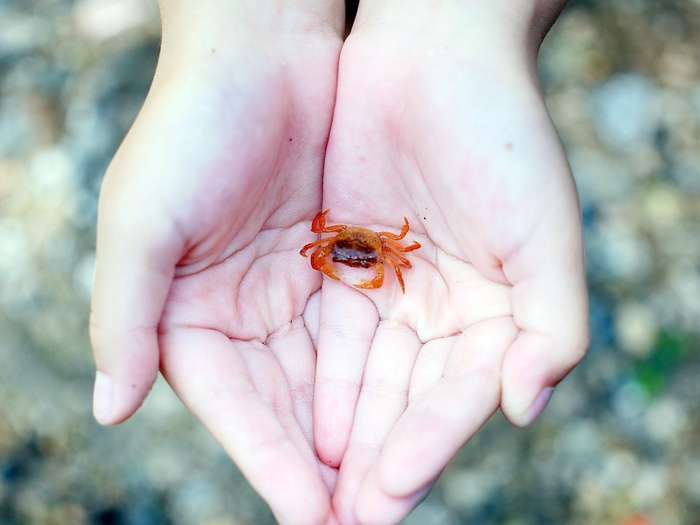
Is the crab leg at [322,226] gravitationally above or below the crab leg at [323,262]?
above

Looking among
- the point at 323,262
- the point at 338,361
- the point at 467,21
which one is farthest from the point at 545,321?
the point at 467,21

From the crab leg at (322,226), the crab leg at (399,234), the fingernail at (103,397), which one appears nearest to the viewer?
the fingernail at (103,397)

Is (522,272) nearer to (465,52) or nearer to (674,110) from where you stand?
(465,52)

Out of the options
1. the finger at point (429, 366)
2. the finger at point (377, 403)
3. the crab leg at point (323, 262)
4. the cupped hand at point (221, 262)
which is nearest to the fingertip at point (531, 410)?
the finger at point (429, 366)

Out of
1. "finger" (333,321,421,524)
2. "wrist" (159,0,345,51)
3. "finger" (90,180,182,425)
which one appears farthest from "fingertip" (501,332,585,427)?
"wrist" (159,0,345,51)

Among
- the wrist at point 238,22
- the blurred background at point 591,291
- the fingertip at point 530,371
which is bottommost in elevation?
the blurred background at point 591,291

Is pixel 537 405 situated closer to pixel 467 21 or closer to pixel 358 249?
pixel 358 249

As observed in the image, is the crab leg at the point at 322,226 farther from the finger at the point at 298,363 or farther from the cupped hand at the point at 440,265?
the finger at the point at 298,363

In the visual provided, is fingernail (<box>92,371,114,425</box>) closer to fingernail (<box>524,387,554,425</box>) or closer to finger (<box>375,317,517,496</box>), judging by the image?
finger (<box>375,317,517,496</box>)
